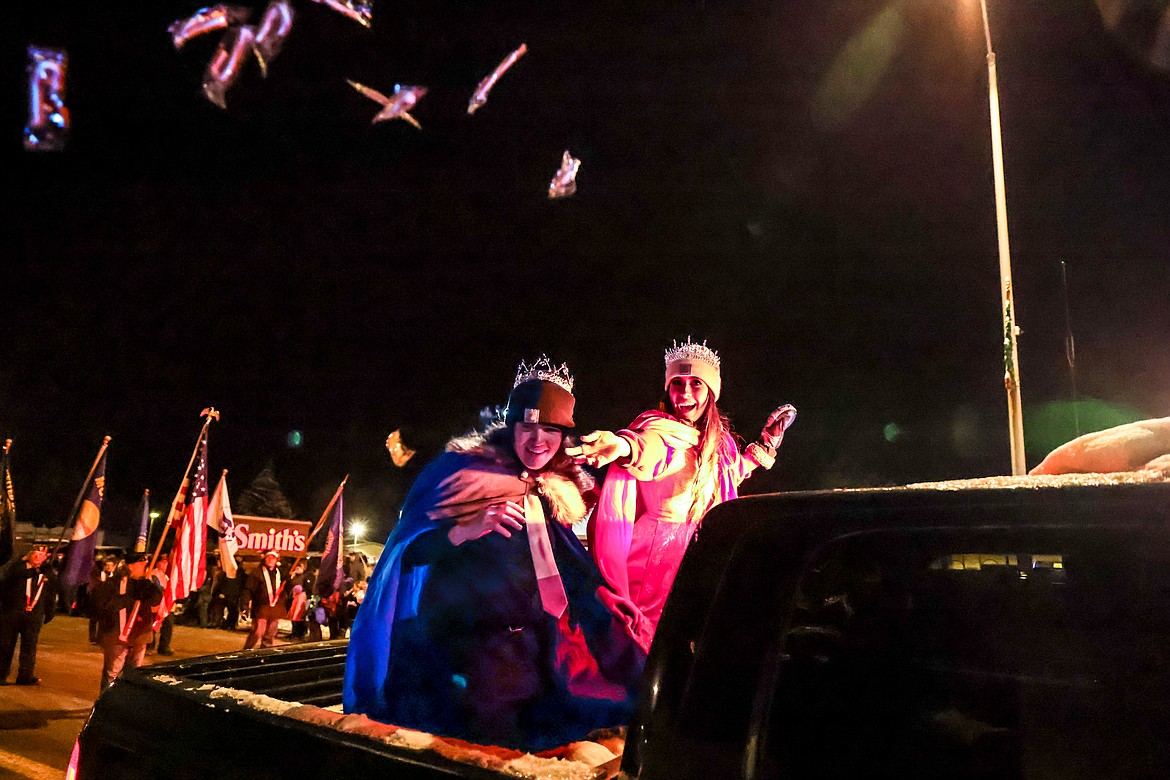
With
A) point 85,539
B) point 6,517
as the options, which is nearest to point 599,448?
point 6,517

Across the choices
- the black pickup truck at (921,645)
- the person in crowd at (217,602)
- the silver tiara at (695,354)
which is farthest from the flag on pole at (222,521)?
the black pickup truck at (921,645)

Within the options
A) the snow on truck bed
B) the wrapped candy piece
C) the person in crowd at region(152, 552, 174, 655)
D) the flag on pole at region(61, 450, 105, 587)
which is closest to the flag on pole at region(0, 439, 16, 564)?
the flag on pole at region(61, 450, 105, 587)

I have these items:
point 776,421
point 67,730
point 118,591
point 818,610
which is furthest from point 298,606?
point 818,610

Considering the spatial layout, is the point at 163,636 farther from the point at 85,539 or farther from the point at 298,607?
the point at 85,539

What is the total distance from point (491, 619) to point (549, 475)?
704 millimetres

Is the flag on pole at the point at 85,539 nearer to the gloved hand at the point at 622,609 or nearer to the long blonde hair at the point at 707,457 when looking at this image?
the long blonde hair at the point at 707,457

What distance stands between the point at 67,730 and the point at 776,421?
690 cm

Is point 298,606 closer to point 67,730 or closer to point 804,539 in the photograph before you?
point 67,730

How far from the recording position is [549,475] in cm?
341

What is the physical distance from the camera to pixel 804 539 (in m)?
1.16

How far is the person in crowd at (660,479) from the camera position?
3.60 m

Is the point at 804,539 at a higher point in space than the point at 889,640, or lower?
higher

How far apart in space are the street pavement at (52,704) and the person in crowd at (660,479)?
4762 millimetres

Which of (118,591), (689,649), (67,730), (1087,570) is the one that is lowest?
(67,730)
